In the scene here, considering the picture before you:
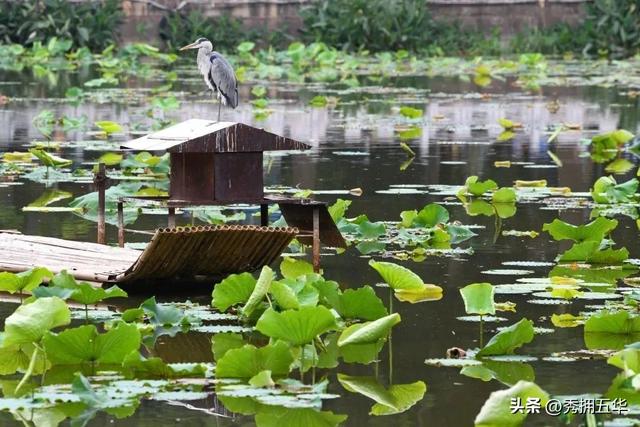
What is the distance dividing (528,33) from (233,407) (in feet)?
102

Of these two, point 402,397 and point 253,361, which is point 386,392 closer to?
point 402,397

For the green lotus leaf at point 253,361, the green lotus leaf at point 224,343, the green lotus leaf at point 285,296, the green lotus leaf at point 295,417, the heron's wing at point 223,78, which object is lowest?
the green lotus leaf at point 224,343

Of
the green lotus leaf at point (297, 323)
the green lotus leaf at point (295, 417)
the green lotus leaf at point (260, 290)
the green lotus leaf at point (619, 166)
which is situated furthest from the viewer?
the green lotus leaf at point (619, 166)

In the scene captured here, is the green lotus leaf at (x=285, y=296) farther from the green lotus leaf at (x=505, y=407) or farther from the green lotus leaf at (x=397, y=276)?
the green lotus leaf at (x=505, y=407)

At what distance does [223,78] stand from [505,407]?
484cm

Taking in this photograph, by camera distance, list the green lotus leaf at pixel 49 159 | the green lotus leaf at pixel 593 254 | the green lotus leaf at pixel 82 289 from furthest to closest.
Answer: the green lotus leaf at pixel 49 159, the green lotus leaf at pixel 593 254, the green lotus leaf at pixel 82 289

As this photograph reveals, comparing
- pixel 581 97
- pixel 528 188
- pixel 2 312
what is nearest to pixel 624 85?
pixel 581 97

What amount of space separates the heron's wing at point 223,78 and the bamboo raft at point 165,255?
1.65 meters

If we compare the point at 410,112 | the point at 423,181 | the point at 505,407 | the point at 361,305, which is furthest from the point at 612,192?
the point at 410,112

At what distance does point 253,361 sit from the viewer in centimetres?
555

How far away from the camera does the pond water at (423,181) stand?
18.7ft

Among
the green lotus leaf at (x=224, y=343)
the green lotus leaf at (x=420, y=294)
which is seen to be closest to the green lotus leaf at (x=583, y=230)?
the green lotus leaf at (x=420, y=294)

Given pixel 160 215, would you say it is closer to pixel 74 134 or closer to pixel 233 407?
pixel 233 407

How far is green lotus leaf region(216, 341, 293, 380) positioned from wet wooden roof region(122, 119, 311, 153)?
2537mm
